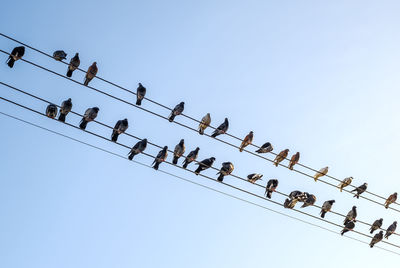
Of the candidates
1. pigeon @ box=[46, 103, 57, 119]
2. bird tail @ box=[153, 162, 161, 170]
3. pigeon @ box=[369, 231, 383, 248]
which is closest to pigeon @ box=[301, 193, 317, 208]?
pigeon @ box=[369, 231, 383, 248]

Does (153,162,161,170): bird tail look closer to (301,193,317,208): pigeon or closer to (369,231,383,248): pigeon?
(301,193,317,208): pigeon

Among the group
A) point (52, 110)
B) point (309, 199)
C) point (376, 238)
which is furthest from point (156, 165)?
point (376, 238)

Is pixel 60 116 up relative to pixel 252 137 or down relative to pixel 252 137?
down

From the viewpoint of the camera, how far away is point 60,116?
12023 millimetres

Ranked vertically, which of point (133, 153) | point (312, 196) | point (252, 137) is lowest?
point (133, 153)

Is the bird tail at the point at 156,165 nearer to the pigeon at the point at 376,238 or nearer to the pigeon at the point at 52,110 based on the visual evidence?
the pigeon at the point at 52,110

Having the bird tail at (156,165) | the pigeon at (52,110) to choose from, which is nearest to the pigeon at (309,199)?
the bird tail at (156,165)

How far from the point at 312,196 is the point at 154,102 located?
656 cm

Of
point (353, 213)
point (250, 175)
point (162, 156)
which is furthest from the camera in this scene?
point (353, 213)

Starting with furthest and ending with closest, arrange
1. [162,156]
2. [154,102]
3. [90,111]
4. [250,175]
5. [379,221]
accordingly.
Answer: [379,221]
[250,175]
[162,156]
[90,111]
[154,102]

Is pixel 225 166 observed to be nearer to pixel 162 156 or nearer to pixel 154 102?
pixel 162 156

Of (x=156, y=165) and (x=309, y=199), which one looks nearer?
(x=156, y=165)

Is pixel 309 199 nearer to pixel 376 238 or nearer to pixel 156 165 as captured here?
pixel 376 238

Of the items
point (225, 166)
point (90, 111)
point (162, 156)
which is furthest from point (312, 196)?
point (90, 111)
